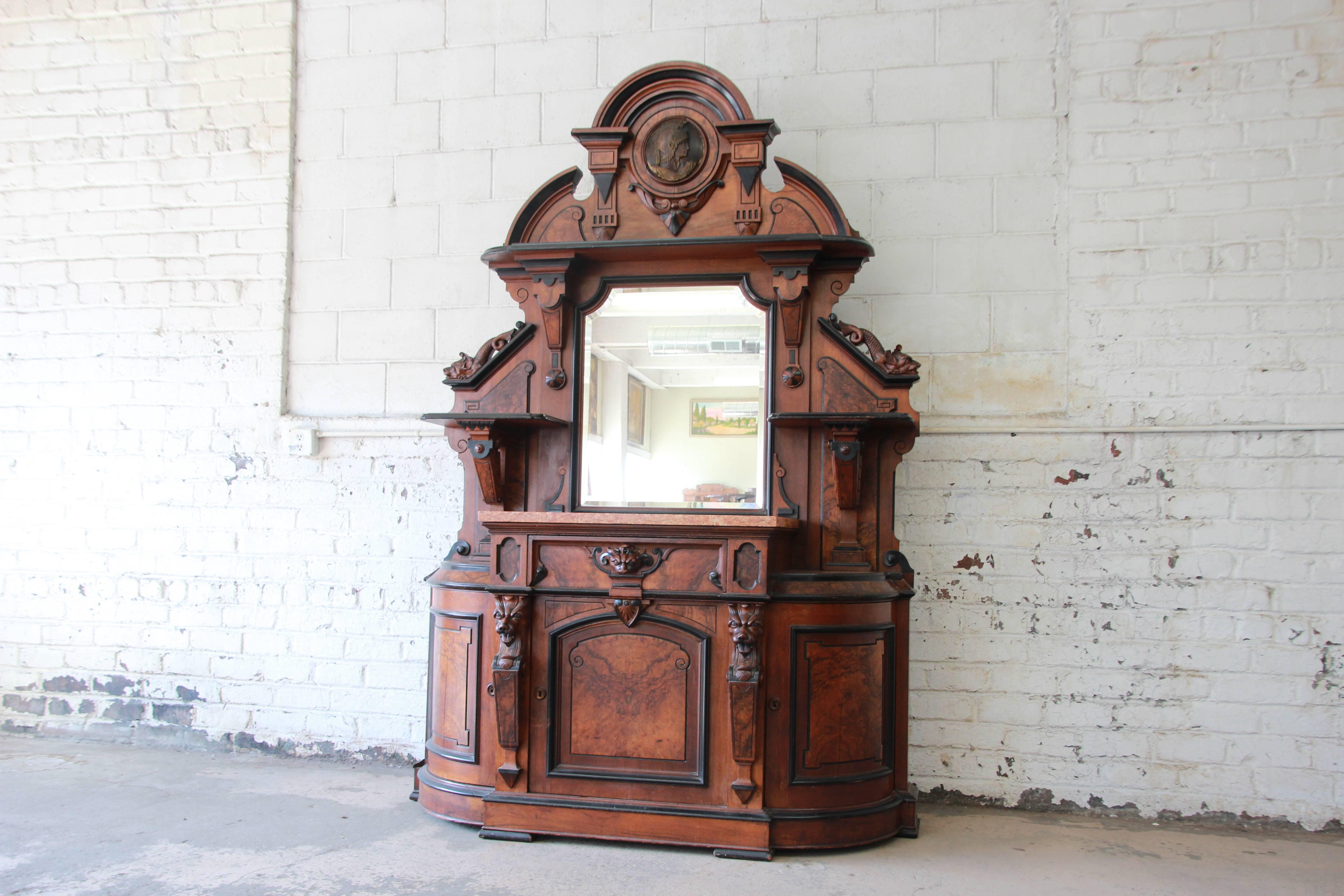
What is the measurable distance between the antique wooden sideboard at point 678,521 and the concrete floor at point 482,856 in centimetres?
15

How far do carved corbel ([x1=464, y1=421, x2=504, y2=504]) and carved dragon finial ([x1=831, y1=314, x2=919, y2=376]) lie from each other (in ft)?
4.42

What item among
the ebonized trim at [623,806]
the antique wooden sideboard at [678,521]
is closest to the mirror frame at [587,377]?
the antique wooden sideboard at [678,521]

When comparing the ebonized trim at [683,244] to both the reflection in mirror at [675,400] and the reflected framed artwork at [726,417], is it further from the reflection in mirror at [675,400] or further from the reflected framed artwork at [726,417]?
the reflected framed artwork at [726,417]

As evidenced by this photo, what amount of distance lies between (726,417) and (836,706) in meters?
1.10

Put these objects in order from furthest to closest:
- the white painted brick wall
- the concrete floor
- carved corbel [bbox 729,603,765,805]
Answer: the white painted brick wall → carved corbel [bbox 729,603,765,805] → the concrete floor

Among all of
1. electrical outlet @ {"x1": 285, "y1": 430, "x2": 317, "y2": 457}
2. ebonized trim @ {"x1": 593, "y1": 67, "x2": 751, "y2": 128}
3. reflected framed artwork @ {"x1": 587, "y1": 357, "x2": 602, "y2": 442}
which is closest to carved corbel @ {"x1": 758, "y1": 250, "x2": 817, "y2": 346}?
ebonized trim @ {"x1": 593, "y1": 67, "x2": 751, "y2": 128}

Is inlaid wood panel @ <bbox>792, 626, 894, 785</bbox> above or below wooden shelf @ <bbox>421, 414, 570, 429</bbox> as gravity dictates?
below

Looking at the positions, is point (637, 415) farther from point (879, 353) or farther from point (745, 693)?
point (745, 693)

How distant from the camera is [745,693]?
3.21 meters

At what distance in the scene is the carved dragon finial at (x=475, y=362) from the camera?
12.4ft

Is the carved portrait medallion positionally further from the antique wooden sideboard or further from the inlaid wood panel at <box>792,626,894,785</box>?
the inlaid wood panel at <box>792,626,894,785</box>

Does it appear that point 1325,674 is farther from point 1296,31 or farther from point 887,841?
point 1296,31

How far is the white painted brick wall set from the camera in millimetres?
3744

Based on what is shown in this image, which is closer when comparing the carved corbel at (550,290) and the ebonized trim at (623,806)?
the ebonized trim at (623,806)
